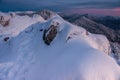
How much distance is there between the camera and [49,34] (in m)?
15.6

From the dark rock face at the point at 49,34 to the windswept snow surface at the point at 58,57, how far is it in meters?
0.21

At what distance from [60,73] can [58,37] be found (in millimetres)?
2751

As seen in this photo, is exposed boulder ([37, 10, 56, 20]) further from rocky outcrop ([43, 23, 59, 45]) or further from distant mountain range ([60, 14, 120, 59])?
rocky outcrop ([43, 23, 59, 45])

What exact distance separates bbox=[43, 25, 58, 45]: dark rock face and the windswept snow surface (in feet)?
0.69

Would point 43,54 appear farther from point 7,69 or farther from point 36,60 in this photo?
point 7,69

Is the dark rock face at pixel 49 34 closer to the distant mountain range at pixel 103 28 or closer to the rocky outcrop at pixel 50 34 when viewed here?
the rocky outcrop at pixel 50 34

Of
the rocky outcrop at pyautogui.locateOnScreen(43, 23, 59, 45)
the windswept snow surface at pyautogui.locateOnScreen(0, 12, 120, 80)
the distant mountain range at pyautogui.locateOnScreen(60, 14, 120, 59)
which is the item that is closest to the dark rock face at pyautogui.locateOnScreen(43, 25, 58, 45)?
the rocky outcrop at pyautogui.locateOnScreen(43, 23, 59, 45)

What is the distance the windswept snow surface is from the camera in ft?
40.4

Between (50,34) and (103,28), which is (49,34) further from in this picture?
(103,28)

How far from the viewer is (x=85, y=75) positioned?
39.2ft

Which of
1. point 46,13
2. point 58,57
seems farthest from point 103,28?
point 58,57

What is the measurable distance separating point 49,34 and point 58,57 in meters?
2.21

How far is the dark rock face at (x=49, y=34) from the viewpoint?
15.3 metres

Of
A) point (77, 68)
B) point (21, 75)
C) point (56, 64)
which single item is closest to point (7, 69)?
point (21, 75)
